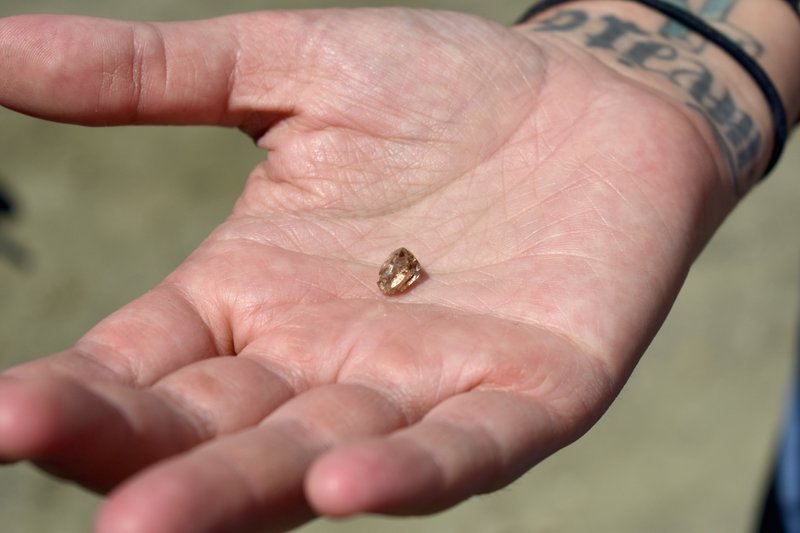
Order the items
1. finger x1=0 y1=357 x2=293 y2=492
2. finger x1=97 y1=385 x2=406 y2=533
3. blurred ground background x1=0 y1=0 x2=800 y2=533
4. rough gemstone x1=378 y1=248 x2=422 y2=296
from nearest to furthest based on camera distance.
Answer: finger x1=97 y1=385 x2=406 y2=533 → finger x1=0 y1=357 x2=293 y2=492 → rough gemstone x1=378 y1=248 x2=422 y2=296 → blurred ground background x1=0 y1=0 x2=800 y2=533

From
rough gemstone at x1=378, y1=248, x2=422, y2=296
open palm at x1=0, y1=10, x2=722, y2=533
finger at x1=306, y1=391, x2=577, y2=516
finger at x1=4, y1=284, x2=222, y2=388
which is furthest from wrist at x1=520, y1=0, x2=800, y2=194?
finger at x1=4, y1=284, x2=222, y2=388

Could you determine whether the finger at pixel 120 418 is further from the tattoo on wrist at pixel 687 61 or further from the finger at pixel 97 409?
the tattoo on wrist at pixel 687 61

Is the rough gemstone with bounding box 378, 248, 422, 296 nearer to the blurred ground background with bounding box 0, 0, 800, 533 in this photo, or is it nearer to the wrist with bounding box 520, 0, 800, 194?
the wrist with bounding box 520, 0, 800, 194

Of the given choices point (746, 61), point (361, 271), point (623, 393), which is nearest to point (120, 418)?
point (361, 271)

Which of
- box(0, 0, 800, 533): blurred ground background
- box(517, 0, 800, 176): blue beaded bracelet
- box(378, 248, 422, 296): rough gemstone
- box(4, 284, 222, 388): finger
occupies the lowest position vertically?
box(0, 0, 800, 533): blurred ground background

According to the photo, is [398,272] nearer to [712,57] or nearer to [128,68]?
[128,68]

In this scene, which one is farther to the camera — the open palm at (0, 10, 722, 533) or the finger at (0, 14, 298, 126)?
the finger at (0, 14, 298, 126)

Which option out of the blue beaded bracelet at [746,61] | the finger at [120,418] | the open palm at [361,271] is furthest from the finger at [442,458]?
the blue beaded bracelet at [746,61]
